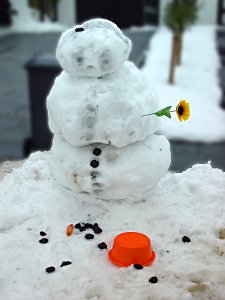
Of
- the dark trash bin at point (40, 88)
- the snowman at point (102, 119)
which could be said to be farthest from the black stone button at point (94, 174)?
the dark trash bin at point (40, 88)

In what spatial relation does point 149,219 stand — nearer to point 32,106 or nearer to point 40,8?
point 32,106

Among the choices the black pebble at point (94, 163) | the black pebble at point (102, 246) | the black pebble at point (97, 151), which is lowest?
the black pebble at point (102, 246)

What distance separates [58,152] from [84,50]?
1.91 feet

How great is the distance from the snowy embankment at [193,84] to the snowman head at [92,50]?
2.29 metres

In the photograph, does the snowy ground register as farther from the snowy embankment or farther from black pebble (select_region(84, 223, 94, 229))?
the snowy embankment

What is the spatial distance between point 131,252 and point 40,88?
132 inches

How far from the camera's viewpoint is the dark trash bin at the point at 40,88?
205 inches

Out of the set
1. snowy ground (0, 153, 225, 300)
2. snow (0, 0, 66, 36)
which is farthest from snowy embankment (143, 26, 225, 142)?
snow (0, 0, 66, 36)

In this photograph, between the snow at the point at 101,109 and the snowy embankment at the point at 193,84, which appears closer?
the snow at the point at 101,109

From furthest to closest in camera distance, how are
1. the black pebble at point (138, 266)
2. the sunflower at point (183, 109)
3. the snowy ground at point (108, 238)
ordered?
the sunflower at point (183, 109)
the black pebble at point (138, 266)
the snowy ground at point (108, 238)

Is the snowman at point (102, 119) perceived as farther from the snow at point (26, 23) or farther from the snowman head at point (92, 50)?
the snow at point (26, 23)

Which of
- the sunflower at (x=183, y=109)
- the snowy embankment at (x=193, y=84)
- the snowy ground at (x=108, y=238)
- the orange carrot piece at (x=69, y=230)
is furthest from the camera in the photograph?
the snowy embankment at (x=193, y=84)

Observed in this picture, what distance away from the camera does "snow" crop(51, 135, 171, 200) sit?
8.36ft

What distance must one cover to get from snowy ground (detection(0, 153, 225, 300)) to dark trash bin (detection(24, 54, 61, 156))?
2215 mm
